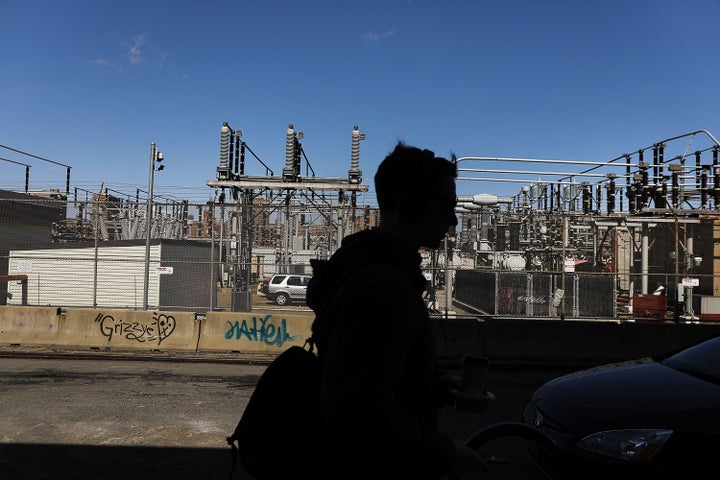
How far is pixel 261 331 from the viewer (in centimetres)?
1095

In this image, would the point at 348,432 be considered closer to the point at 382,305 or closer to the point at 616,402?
the point at 382,305

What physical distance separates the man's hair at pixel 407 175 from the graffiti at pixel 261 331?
977 centimetres

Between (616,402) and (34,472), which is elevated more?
(616,402)

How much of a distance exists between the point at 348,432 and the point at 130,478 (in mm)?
4155

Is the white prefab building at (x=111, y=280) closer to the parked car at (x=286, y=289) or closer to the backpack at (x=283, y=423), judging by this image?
the parked car at (x=286, y=289)

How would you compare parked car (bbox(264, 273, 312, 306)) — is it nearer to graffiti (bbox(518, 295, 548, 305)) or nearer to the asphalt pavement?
graffiti (bbox(518, 295, 548, 305))

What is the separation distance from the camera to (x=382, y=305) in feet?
4.08

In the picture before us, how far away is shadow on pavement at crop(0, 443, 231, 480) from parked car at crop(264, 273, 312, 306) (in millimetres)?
17175

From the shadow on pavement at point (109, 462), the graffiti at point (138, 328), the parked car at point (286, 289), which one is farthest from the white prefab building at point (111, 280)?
the shadow on pavement at point (109, 462)

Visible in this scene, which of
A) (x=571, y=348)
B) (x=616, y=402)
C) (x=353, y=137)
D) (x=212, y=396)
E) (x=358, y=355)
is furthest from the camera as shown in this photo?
Result: (x=353, y=137)

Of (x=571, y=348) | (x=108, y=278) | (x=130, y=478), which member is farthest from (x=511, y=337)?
(x=108, y=278)

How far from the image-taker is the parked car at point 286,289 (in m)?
22.6

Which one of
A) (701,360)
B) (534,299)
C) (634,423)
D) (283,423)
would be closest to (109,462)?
(283,423)

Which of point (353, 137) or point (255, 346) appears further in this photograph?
point (353, 137)
